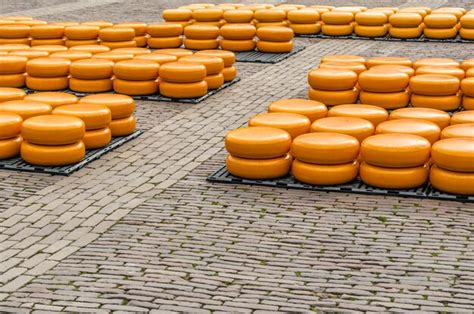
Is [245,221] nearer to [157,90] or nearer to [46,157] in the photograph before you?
[46,157]

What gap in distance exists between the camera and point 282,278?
7.25 meters

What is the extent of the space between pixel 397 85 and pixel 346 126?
121 inches

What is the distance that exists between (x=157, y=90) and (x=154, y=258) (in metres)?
7.14

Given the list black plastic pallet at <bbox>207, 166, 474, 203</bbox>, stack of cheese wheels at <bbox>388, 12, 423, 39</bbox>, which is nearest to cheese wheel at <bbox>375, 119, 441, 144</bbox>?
black plastic pallet at <bbox>207, 166, 474, 203</bbox>

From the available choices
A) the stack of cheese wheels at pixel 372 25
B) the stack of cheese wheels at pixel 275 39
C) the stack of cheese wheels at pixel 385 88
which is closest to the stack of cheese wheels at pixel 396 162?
the stack of cheese wheels at pixel 385 88

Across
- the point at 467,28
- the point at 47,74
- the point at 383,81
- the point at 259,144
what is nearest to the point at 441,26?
the point at 467,28

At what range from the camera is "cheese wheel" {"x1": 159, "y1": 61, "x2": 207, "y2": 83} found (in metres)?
13.9

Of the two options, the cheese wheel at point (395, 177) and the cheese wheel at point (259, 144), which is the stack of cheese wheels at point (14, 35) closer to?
the cheese wheel at point (259, 144)

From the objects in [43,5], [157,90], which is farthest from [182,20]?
[43,5]

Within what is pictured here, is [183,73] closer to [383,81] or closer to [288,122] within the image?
[383,81]

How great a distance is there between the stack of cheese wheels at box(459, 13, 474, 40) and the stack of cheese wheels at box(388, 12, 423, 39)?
1.04 metres

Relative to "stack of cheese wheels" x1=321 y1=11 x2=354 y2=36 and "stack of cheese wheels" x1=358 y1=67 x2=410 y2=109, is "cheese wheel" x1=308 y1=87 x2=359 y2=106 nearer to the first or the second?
"stack of cheese wheels" x1=358 y1=67 x2=410 y2=109

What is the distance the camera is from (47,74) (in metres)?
14.5

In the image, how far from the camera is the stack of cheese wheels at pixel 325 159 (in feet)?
31.4
